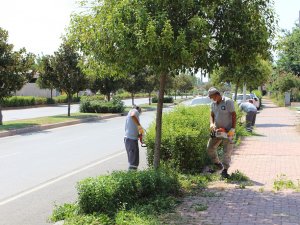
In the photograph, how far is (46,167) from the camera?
34.6ft

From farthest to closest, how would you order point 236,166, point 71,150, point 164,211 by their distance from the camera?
point 71,150 < point 236,166 < point 164,211

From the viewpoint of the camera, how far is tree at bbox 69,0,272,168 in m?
6.17

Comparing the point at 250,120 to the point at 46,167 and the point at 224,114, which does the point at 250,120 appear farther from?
the point at 224,114

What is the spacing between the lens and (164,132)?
8742 millimetres

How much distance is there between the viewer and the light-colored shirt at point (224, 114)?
834 centimetres

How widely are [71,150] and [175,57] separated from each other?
7.96 metres

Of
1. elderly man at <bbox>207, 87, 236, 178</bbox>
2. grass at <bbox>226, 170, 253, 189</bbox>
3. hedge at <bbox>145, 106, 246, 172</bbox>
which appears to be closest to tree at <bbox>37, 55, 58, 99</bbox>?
hedge at <bbox>145, 106, 246, 172</bbox>

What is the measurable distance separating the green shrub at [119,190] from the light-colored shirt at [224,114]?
7.15 ft

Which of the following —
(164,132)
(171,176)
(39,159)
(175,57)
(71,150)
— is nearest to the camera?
(175,57)

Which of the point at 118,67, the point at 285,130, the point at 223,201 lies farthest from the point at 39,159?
the point at 285,130

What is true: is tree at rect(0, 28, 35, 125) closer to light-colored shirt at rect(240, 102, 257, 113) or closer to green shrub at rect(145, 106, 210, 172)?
light-colored shirt at rect(240, 102, 257, 113)

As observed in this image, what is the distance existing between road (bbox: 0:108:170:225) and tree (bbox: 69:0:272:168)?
8.37 ft

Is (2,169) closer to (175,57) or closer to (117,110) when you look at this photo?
(175,57)

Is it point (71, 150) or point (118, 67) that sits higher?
point (118, 67)
